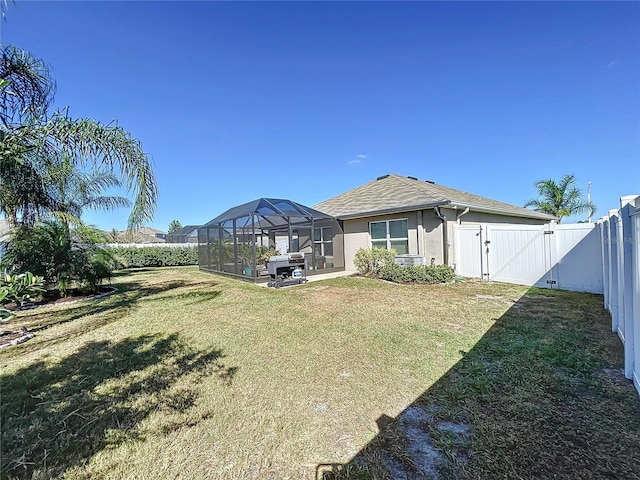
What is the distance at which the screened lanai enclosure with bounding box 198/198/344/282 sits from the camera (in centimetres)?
1155

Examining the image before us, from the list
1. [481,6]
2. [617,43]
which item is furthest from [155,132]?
[617,43]

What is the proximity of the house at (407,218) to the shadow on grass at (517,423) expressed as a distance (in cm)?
637

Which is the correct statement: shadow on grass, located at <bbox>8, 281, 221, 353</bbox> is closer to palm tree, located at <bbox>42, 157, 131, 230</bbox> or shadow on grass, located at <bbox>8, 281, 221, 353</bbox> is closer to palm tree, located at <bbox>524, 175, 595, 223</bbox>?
→ palm tree, located at <bbox>42, 157, 131, 230</bbox>

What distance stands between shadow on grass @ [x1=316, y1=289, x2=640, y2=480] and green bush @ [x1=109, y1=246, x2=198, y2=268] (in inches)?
863

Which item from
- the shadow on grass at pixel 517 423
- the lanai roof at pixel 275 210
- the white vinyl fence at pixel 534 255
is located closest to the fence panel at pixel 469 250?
the white vinyl fence at pixel 534 255

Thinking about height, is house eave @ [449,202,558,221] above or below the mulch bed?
above

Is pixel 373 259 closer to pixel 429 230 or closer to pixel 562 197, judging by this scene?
pixel 429 230

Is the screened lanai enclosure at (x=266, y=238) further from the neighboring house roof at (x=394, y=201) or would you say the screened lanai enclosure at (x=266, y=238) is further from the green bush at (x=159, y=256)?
the green bush at (x=159, y=256)

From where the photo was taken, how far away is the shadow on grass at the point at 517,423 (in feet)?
6.57

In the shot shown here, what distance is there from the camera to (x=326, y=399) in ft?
9.64

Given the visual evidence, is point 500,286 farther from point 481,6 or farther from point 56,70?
point 56,70

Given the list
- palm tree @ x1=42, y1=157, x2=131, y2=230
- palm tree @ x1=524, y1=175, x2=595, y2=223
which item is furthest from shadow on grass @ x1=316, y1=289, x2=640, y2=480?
palm tree @ x1=524, y1=175, x2=595, y2=223

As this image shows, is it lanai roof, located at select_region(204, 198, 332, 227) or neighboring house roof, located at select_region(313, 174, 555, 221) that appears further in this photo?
lanai roof, located at select_region(204, 198, 332, 227)

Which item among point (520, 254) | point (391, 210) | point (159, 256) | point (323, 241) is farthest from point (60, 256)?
point (159, 256)
